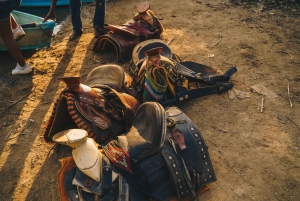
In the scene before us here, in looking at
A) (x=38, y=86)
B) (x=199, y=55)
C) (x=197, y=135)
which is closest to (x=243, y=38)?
(x=199, y=55)

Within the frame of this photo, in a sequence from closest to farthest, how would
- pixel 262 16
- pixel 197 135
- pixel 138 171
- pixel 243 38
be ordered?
1. pixel 138 171
2. pixel 197 135
3. pixel 243 38
4. pixel 262 16

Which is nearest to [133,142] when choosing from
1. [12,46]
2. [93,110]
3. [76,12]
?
[93,110]

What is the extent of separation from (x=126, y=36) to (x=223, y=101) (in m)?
1.95

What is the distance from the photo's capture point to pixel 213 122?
3.13 m

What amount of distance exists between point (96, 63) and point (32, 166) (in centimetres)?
208

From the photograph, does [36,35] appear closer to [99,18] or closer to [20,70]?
[20,70]

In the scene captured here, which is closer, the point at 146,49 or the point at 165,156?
the point at 165,156

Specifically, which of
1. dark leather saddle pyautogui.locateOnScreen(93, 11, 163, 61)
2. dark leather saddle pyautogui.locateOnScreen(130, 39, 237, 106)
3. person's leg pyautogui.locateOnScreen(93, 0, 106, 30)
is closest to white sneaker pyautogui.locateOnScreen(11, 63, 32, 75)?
dark leather saddle pyautogui.locateOnScreen(93, 11, 163, 61)

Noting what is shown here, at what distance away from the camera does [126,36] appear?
4371mm

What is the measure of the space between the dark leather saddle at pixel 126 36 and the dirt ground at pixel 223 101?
0.22 metres

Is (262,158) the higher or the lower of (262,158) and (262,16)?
the lower

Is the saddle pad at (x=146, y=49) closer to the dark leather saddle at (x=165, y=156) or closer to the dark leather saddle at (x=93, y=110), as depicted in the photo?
the dark leather saddle at (x=93, y=110)

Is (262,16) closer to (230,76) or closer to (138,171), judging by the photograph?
(230,76)

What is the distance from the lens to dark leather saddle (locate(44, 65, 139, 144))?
8.41ft
